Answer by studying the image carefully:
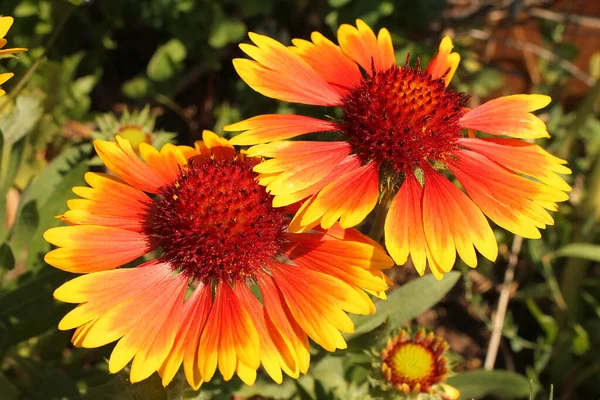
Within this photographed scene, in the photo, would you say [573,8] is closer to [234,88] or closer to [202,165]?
[234,88]

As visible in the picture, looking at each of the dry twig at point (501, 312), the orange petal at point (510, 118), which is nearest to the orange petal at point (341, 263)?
the orange petal at point (510, 118)

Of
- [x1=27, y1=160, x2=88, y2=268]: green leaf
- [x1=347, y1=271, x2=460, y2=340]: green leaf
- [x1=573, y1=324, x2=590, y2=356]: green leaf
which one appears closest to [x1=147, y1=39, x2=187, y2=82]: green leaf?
[x1=27, y1=160, x2=88, y2=268]: green leaf

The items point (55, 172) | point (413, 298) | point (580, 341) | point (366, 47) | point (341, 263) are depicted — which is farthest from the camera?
point (580, 341)

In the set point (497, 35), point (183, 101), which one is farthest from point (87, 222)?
point (497, 35)

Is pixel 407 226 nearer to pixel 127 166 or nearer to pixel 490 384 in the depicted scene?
pixel 127 166

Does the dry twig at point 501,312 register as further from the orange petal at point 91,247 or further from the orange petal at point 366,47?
the orange petal at point 91,247

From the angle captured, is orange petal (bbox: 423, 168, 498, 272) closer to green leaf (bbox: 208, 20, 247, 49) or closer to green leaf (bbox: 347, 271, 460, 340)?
green leaf (bbox: 347, 271, 460, 340)

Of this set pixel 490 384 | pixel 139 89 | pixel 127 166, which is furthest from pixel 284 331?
pixel 139 89
